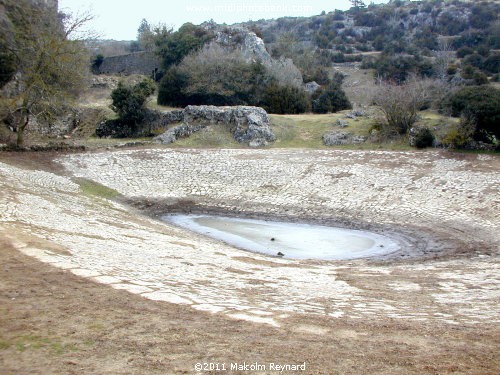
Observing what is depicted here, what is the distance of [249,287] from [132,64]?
185 ft

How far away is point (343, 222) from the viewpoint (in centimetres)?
2172

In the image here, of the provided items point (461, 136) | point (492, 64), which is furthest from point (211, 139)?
point (492, 64)

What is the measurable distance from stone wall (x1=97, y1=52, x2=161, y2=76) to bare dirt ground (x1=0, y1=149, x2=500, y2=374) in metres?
37.6

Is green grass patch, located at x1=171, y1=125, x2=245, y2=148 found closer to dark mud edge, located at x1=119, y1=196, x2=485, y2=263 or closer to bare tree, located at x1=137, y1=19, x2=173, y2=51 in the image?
dark mud edge, located at x1=119, y1=196, x2=485, y2=263

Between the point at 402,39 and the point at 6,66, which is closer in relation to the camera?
the point at 6,66

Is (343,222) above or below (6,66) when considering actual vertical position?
below

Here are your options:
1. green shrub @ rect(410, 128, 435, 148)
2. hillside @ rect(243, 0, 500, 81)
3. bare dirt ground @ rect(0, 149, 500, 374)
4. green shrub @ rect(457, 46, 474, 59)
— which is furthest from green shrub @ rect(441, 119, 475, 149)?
green shrub @ rect(457, 46, 474, 59)

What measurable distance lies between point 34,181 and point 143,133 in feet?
54.2

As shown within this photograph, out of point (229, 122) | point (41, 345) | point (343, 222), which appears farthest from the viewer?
point (229, 122)

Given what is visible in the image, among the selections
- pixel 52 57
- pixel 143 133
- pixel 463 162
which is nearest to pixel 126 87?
pixel 143 133

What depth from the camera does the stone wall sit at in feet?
198

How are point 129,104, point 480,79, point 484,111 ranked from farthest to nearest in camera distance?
point 480,79
point 129,104
point 484,111

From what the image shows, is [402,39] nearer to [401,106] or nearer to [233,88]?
[233,88]

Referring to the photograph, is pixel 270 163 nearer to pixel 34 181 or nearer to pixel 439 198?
pixel 439 198
